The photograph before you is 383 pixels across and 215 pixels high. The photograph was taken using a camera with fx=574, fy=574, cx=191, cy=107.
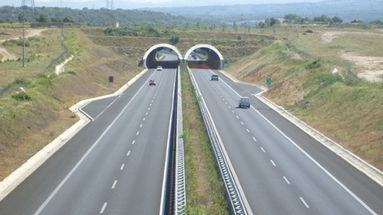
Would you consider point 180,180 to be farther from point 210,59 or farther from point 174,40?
point 210,59

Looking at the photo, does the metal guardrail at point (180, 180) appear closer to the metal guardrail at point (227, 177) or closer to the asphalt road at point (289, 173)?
the metal guardrail at point (227, 177)

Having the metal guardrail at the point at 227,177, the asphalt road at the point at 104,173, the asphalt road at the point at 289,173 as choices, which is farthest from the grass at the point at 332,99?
the asphalt road at the point at 104,173

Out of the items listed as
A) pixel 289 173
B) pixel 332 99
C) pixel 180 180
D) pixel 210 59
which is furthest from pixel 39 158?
pixel 210 59

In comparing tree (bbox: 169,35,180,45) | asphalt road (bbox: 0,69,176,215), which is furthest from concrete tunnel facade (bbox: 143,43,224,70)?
asphalt road (bbox: 0,69,176,215)

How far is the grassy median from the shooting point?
2473 centimetres

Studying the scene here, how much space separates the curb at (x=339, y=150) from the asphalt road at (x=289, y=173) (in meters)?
0.55

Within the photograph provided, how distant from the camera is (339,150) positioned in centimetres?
3947

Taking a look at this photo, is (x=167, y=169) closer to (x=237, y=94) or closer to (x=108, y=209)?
(x=108, y=209)

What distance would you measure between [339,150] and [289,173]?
343 inches

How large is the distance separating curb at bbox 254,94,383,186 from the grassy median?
8668 mm

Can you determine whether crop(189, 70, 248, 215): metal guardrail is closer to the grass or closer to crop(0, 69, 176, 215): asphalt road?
crop(0, 69, 176, 215): asphalt road

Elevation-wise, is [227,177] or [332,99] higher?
[227,177]

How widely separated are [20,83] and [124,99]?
41.5 feet

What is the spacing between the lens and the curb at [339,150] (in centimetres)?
3278
